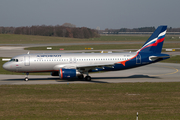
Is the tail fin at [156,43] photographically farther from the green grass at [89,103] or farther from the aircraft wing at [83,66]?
the green grass at [89,103]

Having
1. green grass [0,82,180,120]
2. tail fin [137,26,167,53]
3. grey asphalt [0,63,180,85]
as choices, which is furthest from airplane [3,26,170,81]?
green grass [0,82,180,120]

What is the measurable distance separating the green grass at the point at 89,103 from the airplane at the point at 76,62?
6.04m

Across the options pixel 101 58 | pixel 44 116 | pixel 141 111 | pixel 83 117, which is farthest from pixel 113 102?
pixel 101 58

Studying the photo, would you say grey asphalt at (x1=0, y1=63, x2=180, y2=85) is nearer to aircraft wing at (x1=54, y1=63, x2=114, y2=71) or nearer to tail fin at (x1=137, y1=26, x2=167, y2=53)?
aircraft wing at (x1=54, y1=63, x2=114, y2=71)

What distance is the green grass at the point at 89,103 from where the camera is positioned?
56.3ft

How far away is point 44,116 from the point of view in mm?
16984

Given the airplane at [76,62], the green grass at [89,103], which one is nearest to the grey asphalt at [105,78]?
the airplane at [76,62]

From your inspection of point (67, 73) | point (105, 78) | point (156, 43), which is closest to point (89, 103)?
point (67, 73)

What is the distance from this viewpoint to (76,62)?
35.6m

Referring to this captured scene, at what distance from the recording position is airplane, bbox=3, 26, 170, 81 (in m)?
34.2

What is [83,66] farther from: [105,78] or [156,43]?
[156,43]

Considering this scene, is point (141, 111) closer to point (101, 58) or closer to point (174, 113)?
point (174, 113)

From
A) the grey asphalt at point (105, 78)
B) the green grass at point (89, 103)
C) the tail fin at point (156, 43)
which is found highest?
the tail fin at point (156, 43)

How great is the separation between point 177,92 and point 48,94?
45.3 ft
